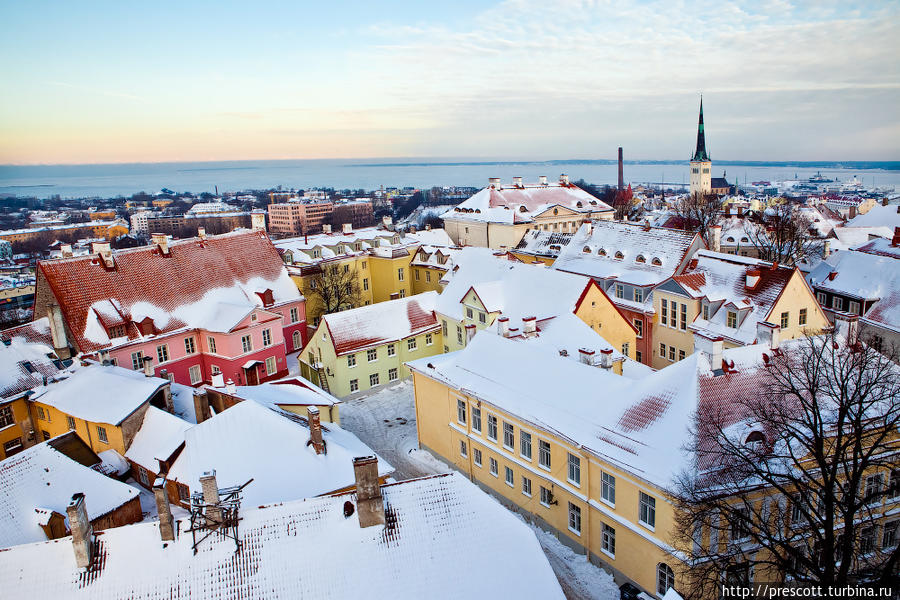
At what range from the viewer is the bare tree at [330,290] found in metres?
50.6

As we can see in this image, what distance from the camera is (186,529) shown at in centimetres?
1511

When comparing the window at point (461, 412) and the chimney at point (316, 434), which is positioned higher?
the chimney at point (316, 434)

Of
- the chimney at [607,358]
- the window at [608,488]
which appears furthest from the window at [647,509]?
the chimney at [607,358]

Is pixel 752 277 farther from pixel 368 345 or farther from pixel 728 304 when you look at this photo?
pixel 368 345

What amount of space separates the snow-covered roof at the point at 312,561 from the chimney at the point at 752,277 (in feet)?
83.3

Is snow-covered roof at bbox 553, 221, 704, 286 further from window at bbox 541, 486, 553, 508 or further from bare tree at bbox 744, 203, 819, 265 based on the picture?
window at bbox 541, 486, 553, 508

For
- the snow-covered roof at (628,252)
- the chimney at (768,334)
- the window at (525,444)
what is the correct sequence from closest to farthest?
the window at (525,444)
the chimney at (768,334)
the snow-covered roof at (628,252)

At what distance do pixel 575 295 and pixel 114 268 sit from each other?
2949 cm

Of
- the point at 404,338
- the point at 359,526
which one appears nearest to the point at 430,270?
the point at 404,338

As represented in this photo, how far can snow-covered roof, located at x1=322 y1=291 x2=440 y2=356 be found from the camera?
37719 mm

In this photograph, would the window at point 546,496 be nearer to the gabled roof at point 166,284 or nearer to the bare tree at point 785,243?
the gabled roof at point 166,284

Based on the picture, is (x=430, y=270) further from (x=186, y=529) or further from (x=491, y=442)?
(x=186, y=529)

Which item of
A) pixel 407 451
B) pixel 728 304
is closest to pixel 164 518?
pixel 407 451

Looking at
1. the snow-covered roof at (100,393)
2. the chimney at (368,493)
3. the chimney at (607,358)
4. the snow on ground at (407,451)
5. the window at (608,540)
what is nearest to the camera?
the chimney at (368,493)
